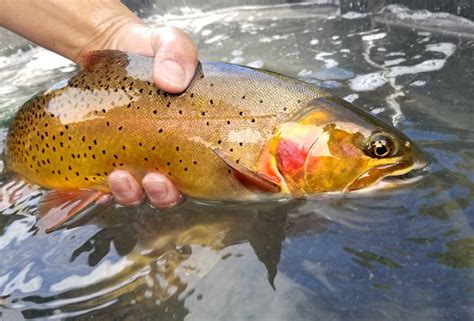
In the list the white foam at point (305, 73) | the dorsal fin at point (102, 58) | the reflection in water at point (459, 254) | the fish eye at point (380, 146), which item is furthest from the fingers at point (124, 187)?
the white foam at point (305, 73)

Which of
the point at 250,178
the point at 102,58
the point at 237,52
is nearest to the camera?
the point at 250,178

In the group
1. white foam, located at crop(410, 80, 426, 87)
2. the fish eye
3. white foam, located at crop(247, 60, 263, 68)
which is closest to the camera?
the fish eye

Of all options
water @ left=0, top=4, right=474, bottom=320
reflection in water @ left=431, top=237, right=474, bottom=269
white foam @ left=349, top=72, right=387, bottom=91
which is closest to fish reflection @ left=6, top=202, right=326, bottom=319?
water @ left=0, top=4, right=474, bottom=320

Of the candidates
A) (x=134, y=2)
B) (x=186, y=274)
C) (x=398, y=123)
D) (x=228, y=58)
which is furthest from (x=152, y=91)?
(x=134, y=2)

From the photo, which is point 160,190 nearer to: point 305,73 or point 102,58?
point 102,58

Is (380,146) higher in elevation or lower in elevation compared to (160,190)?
higher

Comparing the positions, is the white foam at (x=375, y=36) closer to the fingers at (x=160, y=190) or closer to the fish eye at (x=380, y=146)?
the fish eye at (x=380, y=146)

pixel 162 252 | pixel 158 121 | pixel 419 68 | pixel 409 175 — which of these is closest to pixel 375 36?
pixel 419 68

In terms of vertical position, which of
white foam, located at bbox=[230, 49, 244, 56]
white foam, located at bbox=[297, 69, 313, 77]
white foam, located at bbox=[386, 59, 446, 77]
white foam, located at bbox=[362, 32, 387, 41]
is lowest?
white foam, located at bbox=[230, 49, 244, 56]

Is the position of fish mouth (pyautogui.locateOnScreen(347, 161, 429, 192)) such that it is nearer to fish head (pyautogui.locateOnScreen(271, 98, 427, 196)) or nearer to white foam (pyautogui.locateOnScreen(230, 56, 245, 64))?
fish head (pyautogui.locateOnScreen(271, 98, 427, 196))
